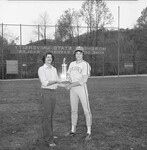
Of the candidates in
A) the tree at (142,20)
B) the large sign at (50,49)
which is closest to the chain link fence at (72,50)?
the large sign at (50,49)

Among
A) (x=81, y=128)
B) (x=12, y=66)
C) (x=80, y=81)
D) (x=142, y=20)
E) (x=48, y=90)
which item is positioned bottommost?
(x=81, y=128)

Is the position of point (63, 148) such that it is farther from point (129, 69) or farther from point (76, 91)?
point (129, 69)

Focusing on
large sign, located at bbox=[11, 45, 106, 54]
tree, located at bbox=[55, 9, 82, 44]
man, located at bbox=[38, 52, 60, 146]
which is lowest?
man, located at bbox=[38, 52, 60, 146]

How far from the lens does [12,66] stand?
21.0 m

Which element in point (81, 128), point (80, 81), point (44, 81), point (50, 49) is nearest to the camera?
point (44, 81)

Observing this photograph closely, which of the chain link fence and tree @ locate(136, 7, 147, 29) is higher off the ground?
tree @ locate(136, 7, 147, 29)

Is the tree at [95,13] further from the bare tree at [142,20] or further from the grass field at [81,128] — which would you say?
the grass field at [81,128]

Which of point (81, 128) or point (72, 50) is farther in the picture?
point (72, 50)

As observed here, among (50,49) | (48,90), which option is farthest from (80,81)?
(50,49)

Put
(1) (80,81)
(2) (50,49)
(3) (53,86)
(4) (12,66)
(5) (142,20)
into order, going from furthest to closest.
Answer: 1. (5) (142,20)
2. (2) (50,49)
3. (4) (12,66)
4. (1) (80,81)
5. (3) (53,86)

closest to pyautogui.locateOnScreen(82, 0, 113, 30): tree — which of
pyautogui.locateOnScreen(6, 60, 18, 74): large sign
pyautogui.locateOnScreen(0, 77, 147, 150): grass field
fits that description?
pyautogui.locateOnScreen(6, 60, 18, 74): large sign

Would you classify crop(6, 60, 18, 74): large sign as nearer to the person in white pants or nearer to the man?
the person in white pants

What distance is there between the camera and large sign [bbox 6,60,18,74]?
20.9 metres

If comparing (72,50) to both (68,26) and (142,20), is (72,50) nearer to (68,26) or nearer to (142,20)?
(68,26)
